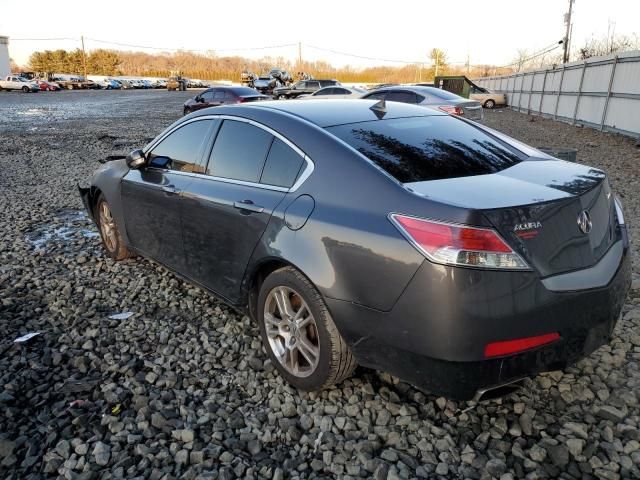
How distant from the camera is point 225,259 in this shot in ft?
10.7

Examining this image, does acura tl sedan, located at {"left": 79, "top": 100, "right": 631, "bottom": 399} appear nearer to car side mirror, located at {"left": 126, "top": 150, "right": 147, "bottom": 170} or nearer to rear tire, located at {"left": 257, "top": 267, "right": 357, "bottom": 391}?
rear tire, located at {"left": 257, "top": 267, "right": 357, "bottom": 391}

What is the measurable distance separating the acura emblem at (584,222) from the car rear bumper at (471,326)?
283 mm

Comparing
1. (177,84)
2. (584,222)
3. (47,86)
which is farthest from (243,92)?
(47,86)

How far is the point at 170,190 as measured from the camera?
380 cm

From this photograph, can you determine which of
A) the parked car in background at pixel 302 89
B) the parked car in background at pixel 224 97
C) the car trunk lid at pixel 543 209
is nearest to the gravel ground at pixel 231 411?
the car trunk lid at pixel 543 209

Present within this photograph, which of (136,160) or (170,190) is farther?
(136,160)

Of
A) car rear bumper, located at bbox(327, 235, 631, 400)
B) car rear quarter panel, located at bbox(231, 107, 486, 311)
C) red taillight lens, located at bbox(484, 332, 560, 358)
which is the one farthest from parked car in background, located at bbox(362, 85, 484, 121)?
red taillight lens, located at bbox(484, 332, 560, 358)

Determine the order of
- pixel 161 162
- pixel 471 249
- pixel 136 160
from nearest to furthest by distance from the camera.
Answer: pixel 471 249 → pixel 161 162 → pixel 136 160

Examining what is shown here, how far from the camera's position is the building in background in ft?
244

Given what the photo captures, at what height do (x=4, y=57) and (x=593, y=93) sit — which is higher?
(x=4, y=57)

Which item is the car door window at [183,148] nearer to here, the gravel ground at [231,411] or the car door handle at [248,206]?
the car door handle at [248,206]

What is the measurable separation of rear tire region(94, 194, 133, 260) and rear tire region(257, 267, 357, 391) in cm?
242

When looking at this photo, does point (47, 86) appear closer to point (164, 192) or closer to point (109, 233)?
point (109, 233)

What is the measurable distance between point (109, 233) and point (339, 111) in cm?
298
